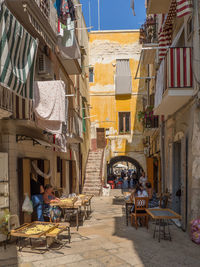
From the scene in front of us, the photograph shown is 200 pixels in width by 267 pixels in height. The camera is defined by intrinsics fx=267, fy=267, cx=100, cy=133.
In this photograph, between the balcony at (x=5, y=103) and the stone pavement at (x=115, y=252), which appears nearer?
the stone pavement at (x=115, y=252)

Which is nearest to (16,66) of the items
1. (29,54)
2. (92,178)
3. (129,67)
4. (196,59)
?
(29,54)

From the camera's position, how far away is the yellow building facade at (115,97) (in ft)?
79.2

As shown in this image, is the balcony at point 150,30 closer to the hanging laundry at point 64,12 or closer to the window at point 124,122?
the hanging laundry at point 64,12

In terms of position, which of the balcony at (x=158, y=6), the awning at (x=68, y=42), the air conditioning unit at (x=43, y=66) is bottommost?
the air conditioning unit at (x=43, y=66)

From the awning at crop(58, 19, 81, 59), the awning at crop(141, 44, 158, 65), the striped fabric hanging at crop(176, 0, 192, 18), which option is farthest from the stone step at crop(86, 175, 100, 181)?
the striped fabric hanging at crop(176, 0, 192, 18)

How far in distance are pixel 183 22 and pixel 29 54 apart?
18.8 feet

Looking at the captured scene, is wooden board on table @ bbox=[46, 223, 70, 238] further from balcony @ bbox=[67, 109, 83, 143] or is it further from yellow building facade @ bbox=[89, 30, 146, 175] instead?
yellow building facade @ bbox=[89, 30, 146, 175]

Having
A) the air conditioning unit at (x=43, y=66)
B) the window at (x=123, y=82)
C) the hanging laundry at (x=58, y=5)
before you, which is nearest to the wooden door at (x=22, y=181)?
the air conditioning unit at (x=43, y=66)

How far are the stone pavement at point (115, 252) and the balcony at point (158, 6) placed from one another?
8.07 m

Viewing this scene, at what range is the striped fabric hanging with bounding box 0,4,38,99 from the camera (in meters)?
5.34

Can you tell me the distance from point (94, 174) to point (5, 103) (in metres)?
14.2

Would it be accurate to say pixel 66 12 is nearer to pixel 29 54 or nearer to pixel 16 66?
pixel 29 54

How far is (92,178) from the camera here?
20359 millimetres

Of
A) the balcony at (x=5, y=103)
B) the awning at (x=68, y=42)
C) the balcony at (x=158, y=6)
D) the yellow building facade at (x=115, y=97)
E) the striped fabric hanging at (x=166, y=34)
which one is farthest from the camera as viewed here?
the yellow building facade at (x=115, y=97)
